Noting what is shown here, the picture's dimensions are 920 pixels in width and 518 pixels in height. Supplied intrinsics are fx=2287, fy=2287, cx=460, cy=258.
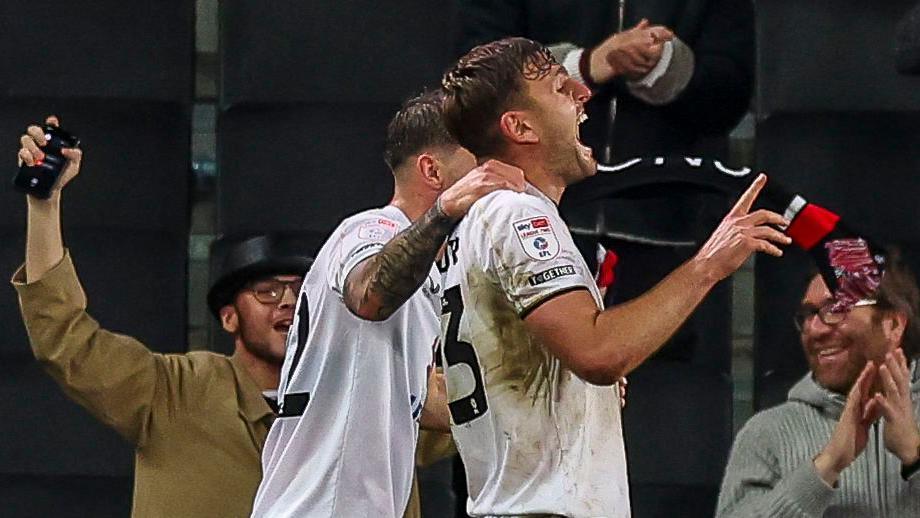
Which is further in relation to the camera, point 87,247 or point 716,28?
point 87,247

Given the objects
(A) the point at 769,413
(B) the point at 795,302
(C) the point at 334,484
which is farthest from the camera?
(B) the point at 795,302

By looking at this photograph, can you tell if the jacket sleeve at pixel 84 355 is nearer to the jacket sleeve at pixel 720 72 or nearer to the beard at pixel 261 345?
the beard at pixel 261 345

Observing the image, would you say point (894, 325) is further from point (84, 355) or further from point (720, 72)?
point (84, 355)

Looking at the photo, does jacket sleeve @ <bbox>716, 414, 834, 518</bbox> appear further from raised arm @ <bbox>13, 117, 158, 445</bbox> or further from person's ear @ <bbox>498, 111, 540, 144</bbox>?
person's ear @ <bbox>498, 111, 540, 144</bbox>

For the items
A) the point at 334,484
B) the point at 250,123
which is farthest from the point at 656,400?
the point at 334,484

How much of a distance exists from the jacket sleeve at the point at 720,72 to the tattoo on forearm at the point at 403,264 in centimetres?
181

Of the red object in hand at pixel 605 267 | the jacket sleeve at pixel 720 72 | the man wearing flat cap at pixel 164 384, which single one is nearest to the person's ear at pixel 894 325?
the red object in hand at pixel 605 267

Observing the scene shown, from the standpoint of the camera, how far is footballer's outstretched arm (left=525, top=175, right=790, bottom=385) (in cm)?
375

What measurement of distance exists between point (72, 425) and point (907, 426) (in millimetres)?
2496

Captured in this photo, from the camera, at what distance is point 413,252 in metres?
4.23

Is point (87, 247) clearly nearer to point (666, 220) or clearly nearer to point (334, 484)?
point (666, 220)

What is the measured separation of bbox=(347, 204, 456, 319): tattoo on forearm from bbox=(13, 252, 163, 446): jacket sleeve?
123 centimetres

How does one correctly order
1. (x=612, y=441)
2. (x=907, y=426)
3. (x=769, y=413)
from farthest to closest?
(x=769, y=413) < (x=907, y=426) < (x=612, y=441)

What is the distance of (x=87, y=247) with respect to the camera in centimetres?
663
